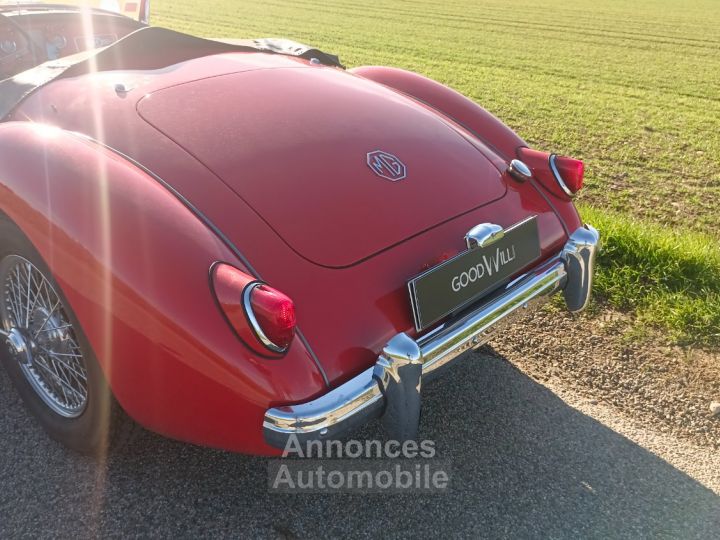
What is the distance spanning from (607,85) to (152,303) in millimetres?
10411

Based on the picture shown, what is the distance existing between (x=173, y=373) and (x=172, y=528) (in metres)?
0.60

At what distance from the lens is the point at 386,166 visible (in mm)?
2436

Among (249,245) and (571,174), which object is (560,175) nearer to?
(571,174)

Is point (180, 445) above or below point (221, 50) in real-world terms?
below

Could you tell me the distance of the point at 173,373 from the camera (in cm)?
187

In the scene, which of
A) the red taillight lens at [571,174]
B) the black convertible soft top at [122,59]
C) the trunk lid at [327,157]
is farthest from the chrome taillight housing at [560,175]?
the black convertible soft top at [122,59]

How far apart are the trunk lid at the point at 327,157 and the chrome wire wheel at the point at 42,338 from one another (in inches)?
28.1

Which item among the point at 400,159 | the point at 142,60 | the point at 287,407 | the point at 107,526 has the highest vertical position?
the point at 142,60

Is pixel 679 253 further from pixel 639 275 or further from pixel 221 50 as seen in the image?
pixel 221 50

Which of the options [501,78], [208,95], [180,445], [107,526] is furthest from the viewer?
[501,78]

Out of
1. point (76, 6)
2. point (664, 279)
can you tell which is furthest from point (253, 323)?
point (76, 6)

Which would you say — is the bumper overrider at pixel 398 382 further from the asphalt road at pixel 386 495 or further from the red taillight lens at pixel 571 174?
the red taillight lens at pixel 571 174

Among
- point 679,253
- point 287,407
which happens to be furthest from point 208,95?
point 679,253

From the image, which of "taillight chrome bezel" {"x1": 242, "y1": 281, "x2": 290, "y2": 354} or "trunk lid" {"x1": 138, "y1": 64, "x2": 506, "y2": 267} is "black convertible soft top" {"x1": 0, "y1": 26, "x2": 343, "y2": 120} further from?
"taillight chrome bezel" {"x1": 242, "y1": 281, "x2": 290, "y2": 354}
